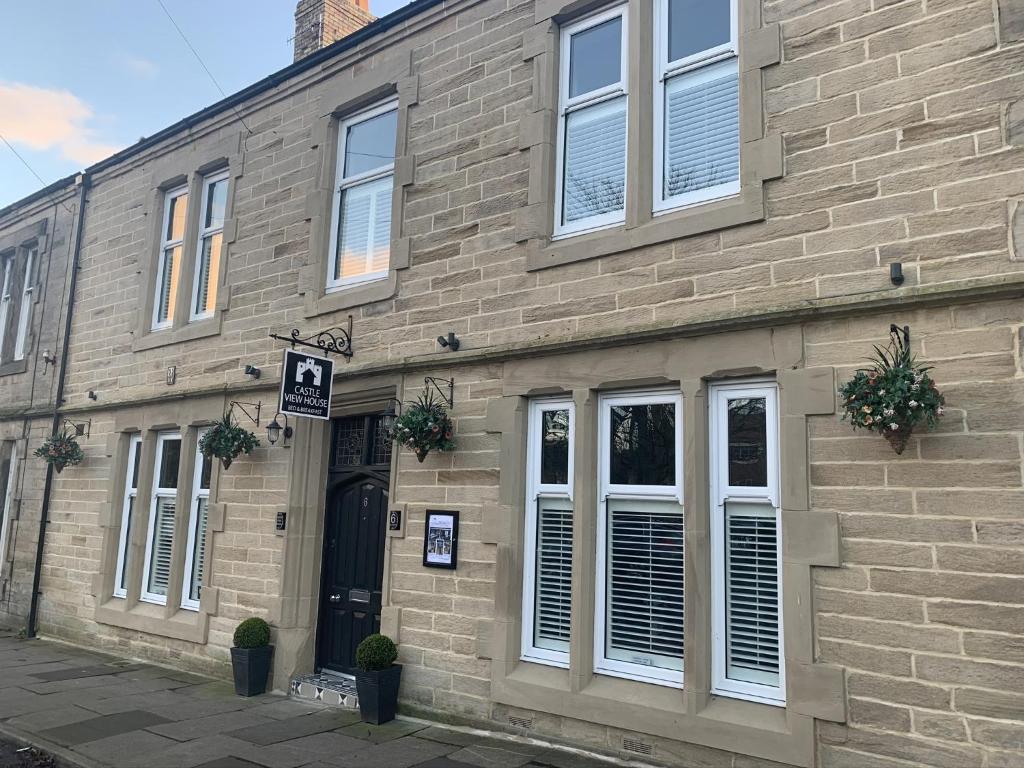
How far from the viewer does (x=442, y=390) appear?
22.6 feet

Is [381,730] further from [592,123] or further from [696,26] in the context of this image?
[696,26]

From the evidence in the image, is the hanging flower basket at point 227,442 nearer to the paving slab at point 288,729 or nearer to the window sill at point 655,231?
the paving slab at point 288,729

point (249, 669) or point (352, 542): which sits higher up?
point (352, 542)

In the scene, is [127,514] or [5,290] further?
[5,290]

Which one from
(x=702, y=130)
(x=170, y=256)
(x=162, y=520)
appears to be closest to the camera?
(x=702, y=130)

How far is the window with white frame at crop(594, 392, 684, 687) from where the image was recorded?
550 centimetres

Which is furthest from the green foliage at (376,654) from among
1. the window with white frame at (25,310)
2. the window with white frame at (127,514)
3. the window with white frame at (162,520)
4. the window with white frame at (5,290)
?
the window with white frame at (5,290)

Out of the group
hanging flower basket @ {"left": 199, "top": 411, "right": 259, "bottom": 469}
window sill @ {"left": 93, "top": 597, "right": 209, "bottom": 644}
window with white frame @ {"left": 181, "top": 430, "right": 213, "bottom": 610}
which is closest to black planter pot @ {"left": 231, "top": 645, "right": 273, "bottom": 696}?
window sill @ {"left": 93, "top": 597, "right": 209, "bottom": 644}

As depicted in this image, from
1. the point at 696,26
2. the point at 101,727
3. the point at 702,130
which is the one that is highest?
the point at 696,26

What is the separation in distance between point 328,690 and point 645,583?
3.36 meters

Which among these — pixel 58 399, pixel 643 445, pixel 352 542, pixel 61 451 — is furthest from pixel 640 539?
pixel 58 399

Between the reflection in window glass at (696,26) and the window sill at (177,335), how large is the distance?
20.0 ft

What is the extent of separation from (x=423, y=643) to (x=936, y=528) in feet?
13.5

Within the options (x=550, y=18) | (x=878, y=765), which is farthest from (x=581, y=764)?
(x=550, y=18)
